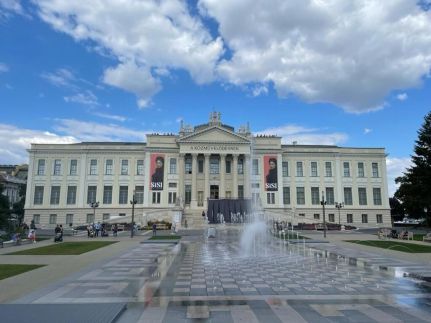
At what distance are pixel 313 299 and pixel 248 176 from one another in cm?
5754

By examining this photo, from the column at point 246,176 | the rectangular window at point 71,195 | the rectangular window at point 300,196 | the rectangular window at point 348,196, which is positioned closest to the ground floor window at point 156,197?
the rectangular window at point 71,195

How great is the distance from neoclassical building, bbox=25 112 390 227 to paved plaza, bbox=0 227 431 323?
48.1m

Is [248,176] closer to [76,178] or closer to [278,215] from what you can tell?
[278,215]

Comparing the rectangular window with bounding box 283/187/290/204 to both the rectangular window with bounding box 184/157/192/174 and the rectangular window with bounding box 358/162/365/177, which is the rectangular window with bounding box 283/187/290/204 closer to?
the rectangular window with bounding box 358/162/365/177

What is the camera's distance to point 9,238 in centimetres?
3194

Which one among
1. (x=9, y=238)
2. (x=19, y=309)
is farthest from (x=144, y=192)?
(x=19, y=309)

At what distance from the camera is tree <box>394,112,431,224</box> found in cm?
4238

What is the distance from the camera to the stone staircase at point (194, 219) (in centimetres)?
5307

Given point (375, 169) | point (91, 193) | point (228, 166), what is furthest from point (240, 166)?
point (91, 193)

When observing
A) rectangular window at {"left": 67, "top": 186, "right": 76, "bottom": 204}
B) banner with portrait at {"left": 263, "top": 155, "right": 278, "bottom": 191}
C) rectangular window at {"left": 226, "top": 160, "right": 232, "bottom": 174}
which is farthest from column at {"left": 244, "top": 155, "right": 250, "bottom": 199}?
rectangular window at {"left": 67, "top": 186, "right": 76, "bottom": 204}

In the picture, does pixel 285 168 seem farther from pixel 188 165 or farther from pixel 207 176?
pixel 188 165

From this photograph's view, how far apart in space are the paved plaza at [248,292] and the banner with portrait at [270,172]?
4986 cm

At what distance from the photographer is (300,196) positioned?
68250 mm

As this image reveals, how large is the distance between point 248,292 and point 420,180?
40.5 m
